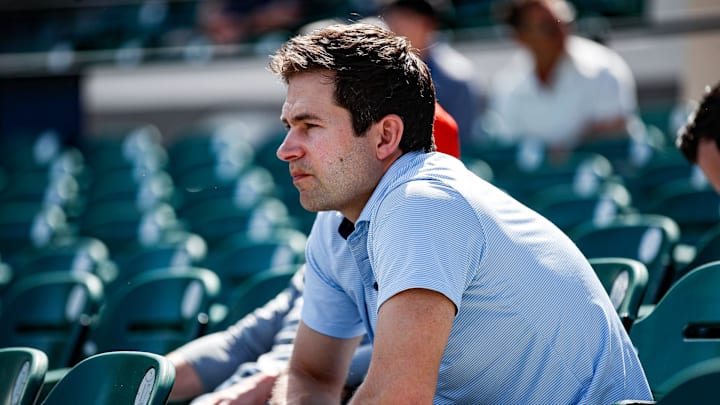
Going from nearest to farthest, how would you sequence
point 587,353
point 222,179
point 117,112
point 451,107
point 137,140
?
point 587,353 → point 451,107 → point 222,179 → point 137,140 → point 117,112

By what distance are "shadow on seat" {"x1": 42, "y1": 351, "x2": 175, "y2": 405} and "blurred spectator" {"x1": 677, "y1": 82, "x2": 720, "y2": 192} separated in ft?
5.39

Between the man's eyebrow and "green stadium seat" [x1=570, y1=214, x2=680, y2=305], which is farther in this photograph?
"green stadium seat" [x1=570, y1=214, x2=680, y2=305]

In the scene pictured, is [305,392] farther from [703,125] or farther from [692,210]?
[692,210]

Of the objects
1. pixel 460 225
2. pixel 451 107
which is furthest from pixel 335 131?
pixel 451 107

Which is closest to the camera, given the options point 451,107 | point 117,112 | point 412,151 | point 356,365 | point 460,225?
point 460,225

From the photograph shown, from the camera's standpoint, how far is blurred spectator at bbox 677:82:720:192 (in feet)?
9.46

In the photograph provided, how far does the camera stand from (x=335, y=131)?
2082mm

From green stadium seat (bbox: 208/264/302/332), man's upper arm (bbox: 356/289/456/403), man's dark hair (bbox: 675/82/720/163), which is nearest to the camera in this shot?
man's upper arm (bbox: 356/289/456/403)

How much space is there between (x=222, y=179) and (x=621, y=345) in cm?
563

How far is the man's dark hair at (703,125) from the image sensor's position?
2.88m

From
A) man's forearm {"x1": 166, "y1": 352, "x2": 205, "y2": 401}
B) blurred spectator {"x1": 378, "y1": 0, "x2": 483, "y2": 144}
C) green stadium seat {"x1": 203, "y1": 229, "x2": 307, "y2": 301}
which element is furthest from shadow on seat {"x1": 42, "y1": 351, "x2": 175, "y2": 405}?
blurred spectator {"x1": 378, "y1": 0, "x2": 483, "y2": 144}

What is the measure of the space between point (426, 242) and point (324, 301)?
2.03 ft

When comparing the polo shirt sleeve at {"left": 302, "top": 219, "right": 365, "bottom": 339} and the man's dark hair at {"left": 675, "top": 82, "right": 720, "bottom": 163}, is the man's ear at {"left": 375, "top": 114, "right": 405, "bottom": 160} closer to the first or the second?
the polo shirt sleeve at {"left": 302, "top": 219, "right": 365, "bottom": 339}

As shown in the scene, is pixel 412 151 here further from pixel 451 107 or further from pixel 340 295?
pixel 451 107
